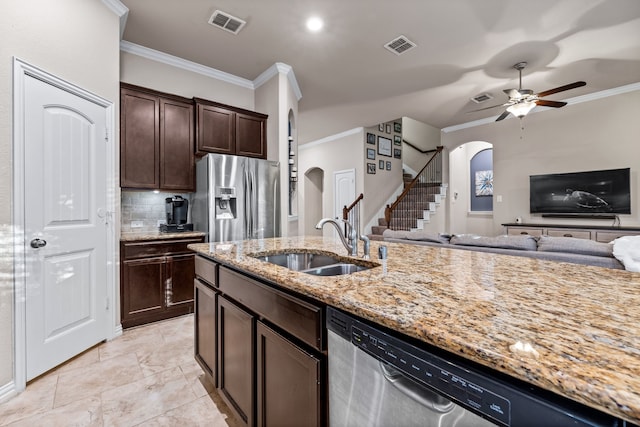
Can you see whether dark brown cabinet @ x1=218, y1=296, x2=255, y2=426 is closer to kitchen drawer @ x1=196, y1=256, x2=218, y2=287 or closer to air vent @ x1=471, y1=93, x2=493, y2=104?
kitchen drawer @ x1=196, y1=256, x2=218, y2=287

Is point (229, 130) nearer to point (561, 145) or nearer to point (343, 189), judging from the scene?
point (343, 189)

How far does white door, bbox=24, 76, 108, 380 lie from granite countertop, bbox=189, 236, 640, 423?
1758 millimetres

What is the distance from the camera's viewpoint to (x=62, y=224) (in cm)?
227

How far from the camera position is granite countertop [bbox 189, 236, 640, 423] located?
48 cm

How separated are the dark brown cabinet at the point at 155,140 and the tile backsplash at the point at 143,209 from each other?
39cm

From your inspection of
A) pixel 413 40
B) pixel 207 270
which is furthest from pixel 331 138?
pixel 207 270

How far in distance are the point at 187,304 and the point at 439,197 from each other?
5.94 m

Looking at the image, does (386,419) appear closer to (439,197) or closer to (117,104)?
(117,104)

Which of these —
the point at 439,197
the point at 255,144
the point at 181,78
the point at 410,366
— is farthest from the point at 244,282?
the point at 439,197

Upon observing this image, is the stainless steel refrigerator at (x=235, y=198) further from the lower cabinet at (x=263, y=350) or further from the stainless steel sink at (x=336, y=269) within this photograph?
the stainless steel sink at (x=336, y=269)

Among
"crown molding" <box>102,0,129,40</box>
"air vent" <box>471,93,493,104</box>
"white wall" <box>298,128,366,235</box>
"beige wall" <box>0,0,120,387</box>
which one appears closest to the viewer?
"beige wall" <box>0,0,120,387</box>

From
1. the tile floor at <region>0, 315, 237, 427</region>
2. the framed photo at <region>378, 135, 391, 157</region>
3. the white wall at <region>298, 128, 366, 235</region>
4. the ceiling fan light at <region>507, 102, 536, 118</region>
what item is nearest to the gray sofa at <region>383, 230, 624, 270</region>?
the ceiling fan light at <region>507, 102, 536, 118</region>

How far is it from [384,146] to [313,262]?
19.9ft

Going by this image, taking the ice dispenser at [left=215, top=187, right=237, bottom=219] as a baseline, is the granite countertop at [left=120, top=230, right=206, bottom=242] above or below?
below
